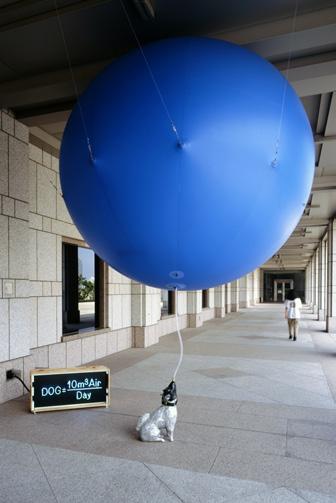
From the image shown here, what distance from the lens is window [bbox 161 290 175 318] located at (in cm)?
1448

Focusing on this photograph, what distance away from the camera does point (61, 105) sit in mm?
5574

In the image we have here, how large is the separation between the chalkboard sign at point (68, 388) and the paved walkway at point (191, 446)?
0.56 ft

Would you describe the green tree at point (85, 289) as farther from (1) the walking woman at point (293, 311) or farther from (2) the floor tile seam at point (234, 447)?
(1) the walking woman at point (293, 311)

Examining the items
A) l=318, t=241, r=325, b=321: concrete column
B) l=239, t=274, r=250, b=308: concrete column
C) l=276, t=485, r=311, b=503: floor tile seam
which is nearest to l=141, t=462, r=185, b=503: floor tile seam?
l=276, t=485, r=311, b=503: floor tile seam

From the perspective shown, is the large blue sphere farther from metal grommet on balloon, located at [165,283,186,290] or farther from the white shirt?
the white shirt

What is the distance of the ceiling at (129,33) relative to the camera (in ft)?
10.9

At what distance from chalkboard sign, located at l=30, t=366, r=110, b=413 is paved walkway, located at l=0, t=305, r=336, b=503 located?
172 millimetres

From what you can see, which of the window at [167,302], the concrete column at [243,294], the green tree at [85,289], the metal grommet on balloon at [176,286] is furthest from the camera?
the concrete column at [243,294]

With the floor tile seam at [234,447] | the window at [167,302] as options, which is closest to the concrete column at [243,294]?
the window at [167,302]

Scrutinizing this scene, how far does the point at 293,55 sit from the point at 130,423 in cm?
445

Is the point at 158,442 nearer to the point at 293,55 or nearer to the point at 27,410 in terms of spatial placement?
the point at 27,410

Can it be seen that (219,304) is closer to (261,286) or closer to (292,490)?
(292,490)

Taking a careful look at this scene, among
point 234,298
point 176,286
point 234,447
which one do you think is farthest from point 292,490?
point 234,298

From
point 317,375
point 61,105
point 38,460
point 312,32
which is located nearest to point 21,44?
point 61,105
